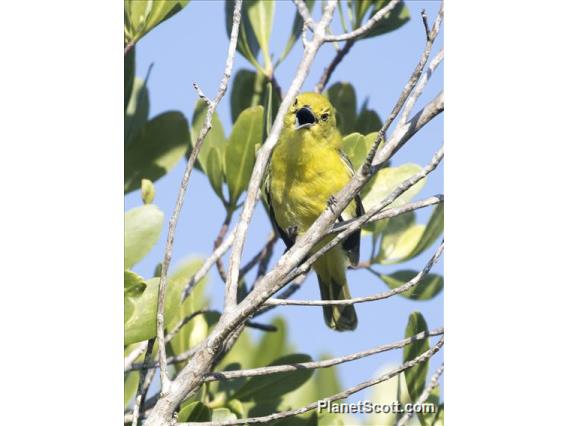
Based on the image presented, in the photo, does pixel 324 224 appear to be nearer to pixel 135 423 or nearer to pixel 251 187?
pixel 251 187

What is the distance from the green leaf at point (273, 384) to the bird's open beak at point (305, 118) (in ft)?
3.50

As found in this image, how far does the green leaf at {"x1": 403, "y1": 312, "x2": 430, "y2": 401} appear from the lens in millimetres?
2574

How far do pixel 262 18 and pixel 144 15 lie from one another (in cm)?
53

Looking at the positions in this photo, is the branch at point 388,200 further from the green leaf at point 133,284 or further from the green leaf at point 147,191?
the green leaf at point 147,191

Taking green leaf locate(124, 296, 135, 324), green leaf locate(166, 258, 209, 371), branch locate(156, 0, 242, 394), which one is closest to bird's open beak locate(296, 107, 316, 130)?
green leaf locate(166, 258, 209, 371)

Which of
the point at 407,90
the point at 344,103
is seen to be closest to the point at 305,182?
the point at 344,103

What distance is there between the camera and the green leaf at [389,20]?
10.8 feet

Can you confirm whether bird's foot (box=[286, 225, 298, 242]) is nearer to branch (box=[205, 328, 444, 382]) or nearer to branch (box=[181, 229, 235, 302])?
branch (box=[181, 229, 235, 302])

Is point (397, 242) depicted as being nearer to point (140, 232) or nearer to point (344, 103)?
point (344, 103)

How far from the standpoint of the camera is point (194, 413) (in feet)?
7.57

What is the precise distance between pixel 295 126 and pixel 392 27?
25.5 inches

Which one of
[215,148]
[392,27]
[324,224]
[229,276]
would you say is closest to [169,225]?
[229,276]

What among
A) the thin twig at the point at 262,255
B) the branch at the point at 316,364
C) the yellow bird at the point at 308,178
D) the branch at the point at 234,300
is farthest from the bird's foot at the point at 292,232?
the branch at the point at 316,364

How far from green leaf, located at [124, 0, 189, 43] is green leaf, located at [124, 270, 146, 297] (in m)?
0.96
